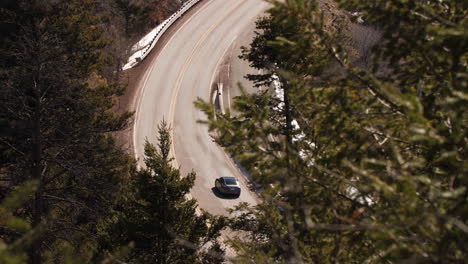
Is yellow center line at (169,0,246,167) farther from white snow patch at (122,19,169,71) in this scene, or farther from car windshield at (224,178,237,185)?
white snow patch at (122,19,169,71)

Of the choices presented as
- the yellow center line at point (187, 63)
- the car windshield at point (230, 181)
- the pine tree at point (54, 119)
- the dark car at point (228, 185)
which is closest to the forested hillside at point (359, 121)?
the pine tree at point (54, 119)

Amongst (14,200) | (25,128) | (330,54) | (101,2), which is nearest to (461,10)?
(330,54)

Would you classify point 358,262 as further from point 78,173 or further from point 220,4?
point 220,4

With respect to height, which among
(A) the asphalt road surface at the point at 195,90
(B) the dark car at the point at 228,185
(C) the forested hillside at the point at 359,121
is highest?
(C) the forested hillside at the point at 359,121

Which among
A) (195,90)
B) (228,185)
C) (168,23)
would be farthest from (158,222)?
(168,23)

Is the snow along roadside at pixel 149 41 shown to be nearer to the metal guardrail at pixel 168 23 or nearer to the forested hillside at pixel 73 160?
the metal guardrail at pixel 168 23

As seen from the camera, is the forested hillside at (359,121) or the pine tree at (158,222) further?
the pine tree at (158,222)

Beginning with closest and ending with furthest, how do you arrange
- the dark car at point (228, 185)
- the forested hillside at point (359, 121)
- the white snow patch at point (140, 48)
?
1. the forested hillside at point (359, 121)
2. the dark car at point (228, 185)
3. the white snow patch at point (140, 48)
